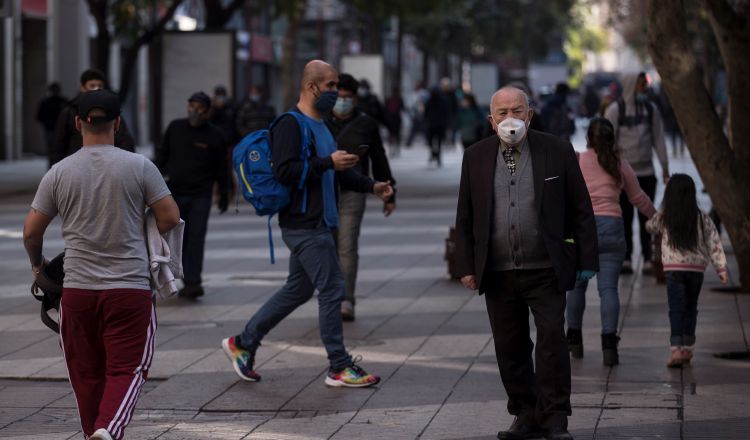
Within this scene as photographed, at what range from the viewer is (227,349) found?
859 centimetres

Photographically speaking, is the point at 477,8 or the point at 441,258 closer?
the point at 441,258

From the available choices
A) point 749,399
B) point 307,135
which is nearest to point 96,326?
point 307,135

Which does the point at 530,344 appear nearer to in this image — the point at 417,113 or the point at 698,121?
the point at 698,121

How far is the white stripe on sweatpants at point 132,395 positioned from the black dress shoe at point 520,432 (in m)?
1.64

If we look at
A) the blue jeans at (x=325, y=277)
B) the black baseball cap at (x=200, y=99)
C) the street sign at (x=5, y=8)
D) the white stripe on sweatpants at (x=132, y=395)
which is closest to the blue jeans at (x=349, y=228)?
the black baseball cap at (x=200, y=99)

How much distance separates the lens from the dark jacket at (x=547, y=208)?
262 inches

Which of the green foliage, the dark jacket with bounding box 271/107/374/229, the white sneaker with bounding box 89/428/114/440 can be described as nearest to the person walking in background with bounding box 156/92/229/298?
the dark jacket with bounding box 271/107/374/229

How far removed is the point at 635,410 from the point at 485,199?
155 cm

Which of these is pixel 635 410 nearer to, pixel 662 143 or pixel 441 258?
pixel 662 143

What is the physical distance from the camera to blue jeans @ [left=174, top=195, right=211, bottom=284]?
39.8 ft

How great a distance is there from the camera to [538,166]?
6.70 m

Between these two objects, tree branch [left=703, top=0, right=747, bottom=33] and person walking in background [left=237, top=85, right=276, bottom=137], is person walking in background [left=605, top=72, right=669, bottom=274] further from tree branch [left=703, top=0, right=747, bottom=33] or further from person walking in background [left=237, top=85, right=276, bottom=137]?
person walking in background [left=237, top=85, right=276, bottom=137]

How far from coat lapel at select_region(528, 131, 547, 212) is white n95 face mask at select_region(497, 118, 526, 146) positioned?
106 millimetres

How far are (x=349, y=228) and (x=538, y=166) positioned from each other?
4232 millimetres
